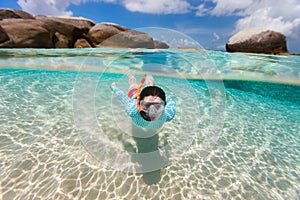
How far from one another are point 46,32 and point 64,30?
9.24 feet

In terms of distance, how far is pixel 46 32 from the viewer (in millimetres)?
12391

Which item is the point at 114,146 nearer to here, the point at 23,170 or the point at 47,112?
the point at 23,170

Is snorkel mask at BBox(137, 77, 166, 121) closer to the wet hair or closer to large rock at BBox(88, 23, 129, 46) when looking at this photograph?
the wet hair

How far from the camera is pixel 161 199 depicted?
72.1 inches

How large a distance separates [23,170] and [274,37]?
1497 centimetres

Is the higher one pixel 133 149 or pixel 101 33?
pixel 101 33

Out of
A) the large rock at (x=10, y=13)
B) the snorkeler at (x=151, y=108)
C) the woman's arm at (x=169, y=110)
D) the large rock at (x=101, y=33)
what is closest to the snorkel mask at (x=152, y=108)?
the snorkeler at (x=151, y=108)

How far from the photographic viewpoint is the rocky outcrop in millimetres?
11047

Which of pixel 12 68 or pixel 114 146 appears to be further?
pixel 12 68

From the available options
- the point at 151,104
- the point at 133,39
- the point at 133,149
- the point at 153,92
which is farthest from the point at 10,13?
the point at 151,104

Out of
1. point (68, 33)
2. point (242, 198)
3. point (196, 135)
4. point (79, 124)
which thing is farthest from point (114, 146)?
point (68, 33)

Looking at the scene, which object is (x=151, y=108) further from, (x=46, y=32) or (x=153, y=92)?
(x=46, y=32)

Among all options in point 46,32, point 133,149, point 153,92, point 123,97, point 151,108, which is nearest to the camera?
point 151,108

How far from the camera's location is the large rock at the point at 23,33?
35.8ft
